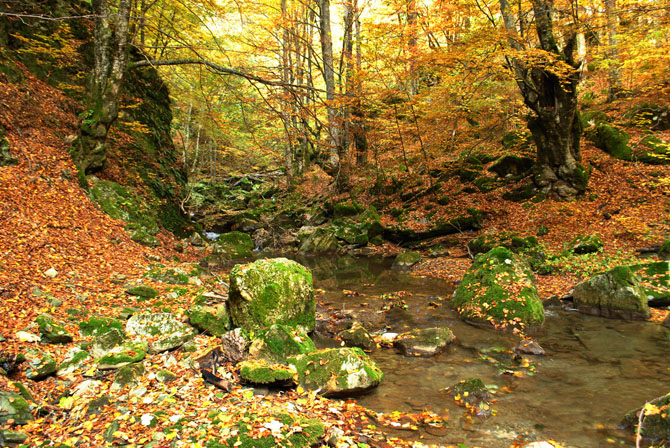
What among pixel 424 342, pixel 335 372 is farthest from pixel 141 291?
pixel 424 342

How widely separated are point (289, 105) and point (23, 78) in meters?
8.42

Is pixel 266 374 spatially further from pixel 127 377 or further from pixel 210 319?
pixel 210 319

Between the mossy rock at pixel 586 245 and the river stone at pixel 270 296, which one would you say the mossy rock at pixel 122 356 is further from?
the mossy rock at pixel 586 245

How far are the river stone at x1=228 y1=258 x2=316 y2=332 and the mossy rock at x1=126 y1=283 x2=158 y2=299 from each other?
145 cm

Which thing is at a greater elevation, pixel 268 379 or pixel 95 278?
pixel 95 278

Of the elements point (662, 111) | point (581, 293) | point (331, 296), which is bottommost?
point (331, 296)

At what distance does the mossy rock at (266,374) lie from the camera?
4.16 m

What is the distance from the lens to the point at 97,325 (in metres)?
4.64

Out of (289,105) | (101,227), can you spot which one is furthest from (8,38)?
(289,105)

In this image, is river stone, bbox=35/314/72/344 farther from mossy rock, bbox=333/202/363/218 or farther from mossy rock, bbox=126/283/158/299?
mossy rock, bbox=333/202/363/218

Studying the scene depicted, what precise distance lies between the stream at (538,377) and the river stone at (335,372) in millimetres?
204

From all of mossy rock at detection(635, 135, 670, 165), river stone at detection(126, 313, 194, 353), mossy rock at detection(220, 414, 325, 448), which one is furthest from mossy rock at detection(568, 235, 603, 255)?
river stone at detection(126, 313, 194, 353)

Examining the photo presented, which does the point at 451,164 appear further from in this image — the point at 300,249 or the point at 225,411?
the point at 225,411

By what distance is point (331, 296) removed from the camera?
966 centimetres
